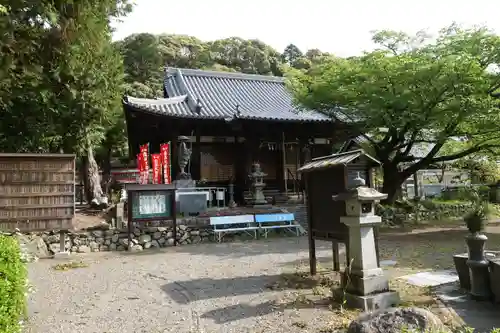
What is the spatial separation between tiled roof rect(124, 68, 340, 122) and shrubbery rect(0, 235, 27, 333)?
11.2m

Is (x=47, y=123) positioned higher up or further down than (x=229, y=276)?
Result: higher up

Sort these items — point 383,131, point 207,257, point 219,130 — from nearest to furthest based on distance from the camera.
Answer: point 207,257 < point 383,131 < point 219,130

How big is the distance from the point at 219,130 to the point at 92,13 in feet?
31.8

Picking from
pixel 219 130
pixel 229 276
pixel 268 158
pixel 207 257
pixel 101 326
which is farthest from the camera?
pixel 268 158

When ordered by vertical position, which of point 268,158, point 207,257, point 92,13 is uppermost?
point 92,13

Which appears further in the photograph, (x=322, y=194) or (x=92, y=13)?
(x=92, y=13)

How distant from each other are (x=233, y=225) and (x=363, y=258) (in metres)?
7.53

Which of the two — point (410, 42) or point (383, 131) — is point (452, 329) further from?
point (383, 131)

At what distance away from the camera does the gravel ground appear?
4.92 m

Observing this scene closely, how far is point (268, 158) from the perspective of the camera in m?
19.0

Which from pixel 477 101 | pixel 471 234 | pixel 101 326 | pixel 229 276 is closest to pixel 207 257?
pixel 229 276

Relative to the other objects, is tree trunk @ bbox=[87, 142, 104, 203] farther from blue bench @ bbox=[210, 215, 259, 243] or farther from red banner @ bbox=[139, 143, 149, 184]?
blue bench @ bbox=[210, 215, 259, 243]

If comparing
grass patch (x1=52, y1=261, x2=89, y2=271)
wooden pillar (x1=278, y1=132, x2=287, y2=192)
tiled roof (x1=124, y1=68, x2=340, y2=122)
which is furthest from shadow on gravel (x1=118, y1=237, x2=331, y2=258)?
wooden pillar (x1=278, y1=132, x2=287, y2=192)

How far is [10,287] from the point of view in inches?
141
